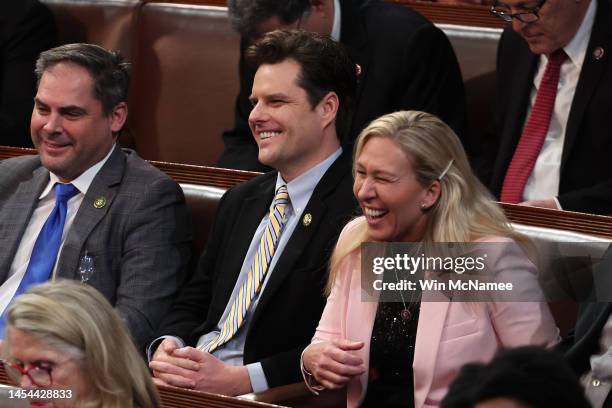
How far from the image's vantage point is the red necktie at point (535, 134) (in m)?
2.19

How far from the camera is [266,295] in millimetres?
1815

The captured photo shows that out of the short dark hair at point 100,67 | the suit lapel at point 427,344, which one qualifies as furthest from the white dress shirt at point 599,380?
the short dark hair at point 100,67

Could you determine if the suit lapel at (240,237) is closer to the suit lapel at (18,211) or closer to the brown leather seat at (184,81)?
the suit lapel at (18,211)

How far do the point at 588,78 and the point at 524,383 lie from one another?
129cm

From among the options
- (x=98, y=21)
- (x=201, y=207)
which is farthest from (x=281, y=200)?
(x=98, y=21)

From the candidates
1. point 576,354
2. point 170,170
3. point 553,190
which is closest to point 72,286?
point 576,354

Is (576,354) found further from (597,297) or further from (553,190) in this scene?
(553,190)

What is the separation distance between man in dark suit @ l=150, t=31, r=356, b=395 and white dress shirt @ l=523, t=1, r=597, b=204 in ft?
1.40

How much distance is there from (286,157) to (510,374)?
102 centimetres

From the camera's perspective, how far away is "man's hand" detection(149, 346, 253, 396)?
173 centimetres

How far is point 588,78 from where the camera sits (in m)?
2.12

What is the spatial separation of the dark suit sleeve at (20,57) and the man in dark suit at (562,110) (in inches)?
41.1

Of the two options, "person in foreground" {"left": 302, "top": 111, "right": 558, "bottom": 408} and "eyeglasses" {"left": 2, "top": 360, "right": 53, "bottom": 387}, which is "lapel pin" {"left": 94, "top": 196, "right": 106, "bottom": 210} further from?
"eyeglasses" {"left": 2, "top": 360, "right": 53, "bottom": 387}

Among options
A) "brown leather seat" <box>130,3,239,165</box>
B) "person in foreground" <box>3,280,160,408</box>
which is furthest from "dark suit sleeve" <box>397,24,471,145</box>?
"person in foreground" <box>3,280,160,408</box>
